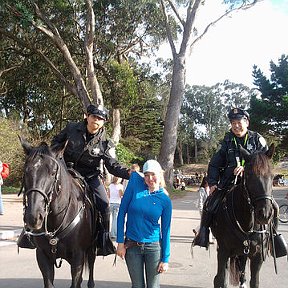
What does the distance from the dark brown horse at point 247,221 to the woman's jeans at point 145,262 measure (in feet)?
3.93

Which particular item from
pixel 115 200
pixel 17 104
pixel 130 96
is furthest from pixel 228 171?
pixel 17 104

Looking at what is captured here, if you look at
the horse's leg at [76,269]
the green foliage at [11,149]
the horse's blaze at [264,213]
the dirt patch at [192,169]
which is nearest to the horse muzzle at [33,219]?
the horse's leg at [76,269]

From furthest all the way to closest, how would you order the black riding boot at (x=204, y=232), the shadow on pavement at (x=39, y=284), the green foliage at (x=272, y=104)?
1. the green foliage at (x=272, y=104)
2. the shadow on pavement at (x=39, y=284)
3. the black riding boot at (x=204, y=232)

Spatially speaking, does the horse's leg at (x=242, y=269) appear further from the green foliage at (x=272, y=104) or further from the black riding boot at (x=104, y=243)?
the green foliage at (x=272, y=104)

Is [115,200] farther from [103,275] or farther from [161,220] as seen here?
[161,220]

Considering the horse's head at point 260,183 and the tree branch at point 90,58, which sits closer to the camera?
the horse's head at point 260,183

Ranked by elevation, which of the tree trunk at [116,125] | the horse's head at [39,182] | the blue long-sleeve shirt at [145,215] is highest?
the tree trunk at [116,125]

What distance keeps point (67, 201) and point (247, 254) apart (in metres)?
2.40

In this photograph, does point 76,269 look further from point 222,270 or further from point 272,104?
point 272,104

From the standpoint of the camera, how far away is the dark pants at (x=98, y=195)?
557 centimetres

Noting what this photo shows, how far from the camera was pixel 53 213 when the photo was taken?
4.28 metres

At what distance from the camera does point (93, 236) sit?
17.1ft

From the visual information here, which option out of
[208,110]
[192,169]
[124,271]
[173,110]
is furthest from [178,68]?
[208,110]

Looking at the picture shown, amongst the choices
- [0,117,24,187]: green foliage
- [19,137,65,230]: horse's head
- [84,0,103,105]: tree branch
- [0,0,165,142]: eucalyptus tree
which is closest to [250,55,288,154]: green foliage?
[0,0,165,142]: eucalyptus tree
